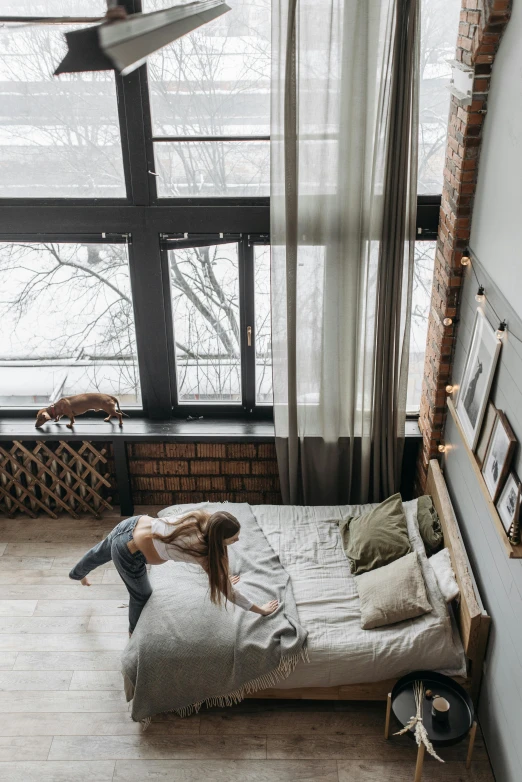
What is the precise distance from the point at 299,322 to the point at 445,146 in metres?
1.34

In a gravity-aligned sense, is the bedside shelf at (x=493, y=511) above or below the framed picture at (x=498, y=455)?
below

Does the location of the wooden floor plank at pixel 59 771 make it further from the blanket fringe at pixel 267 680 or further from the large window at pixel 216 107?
the large window at pixel 216 107

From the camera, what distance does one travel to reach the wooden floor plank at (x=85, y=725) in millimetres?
3633

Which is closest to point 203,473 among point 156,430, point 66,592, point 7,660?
point 156,430

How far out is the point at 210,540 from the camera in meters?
3.50

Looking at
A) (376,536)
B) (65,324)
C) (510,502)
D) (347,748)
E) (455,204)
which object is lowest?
(347,748)

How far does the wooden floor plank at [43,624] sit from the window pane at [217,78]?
2.96 m

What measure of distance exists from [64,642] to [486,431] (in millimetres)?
2647

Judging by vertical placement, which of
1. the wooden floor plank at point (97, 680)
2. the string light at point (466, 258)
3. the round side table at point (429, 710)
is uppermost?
the string light at point (466, 258)

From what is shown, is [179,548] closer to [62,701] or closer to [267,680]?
[267,680]

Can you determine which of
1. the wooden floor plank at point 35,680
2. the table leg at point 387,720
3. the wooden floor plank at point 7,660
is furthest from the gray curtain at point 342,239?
the wooden floor plank at point 7,660

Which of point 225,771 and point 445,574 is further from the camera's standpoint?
point 445,574

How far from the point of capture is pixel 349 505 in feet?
15.6

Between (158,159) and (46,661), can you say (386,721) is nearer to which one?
(46,661)
